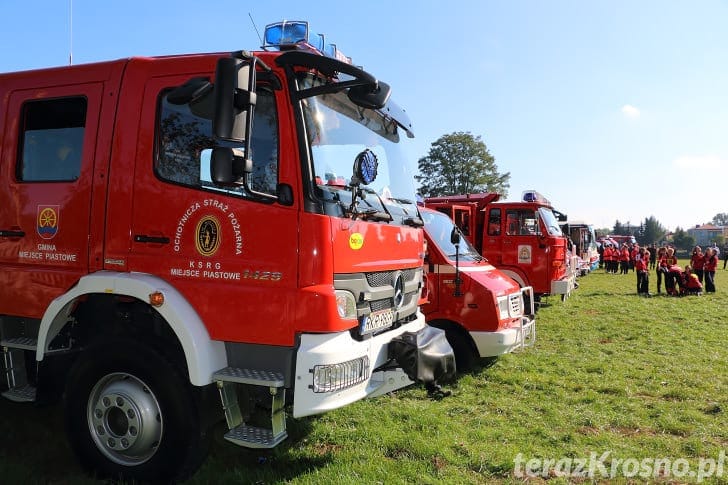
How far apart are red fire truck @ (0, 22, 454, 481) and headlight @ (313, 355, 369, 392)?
1 centimetres

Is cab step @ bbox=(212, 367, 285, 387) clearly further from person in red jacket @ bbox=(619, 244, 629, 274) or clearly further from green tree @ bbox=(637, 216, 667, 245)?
green tree @ bbox=(637, 216, 667, 245)

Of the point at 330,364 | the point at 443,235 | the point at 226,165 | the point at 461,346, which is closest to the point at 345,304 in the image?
the point at 330,364

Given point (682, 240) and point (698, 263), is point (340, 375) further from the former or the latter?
point (682, 240)

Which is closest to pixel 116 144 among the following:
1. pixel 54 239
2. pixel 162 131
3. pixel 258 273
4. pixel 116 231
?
pixel 162 131

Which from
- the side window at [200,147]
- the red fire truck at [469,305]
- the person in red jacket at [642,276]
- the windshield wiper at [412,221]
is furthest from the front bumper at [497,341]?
the person in red jacket at [642,276]

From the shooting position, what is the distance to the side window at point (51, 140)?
13.2 feet

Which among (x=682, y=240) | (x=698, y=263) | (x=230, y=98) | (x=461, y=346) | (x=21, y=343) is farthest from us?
(x=682, y=240)

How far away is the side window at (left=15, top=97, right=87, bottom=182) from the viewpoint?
4.03 m

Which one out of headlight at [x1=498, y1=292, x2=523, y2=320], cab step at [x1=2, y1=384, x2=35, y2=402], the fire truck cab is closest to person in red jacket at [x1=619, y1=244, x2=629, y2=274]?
the fire truck cab

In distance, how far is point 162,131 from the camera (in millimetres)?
3723

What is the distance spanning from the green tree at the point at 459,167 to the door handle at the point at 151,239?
2520 inches

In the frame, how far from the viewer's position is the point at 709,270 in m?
18.2

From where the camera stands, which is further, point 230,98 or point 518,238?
point 518,238

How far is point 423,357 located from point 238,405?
1.45 meters
